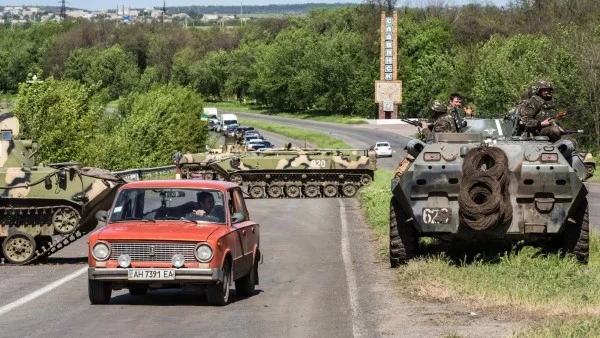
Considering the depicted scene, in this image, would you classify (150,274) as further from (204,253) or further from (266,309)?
(266,309)

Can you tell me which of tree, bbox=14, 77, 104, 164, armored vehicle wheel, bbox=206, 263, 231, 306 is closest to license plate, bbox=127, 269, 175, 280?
armored vehicle wheel, bbox=206, 263, 231, 306

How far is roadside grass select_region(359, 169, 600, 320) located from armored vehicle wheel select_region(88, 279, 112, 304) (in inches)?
143

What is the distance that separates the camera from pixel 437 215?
56.3ft

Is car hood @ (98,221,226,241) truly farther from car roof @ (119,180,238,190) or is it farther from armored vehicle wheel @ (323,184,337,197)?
armored vehicle wheel @ (323,184,337,197)

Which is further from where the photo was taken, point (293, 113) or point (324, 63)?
point (293, 113)

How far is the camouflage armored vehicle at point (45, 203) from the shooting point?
68.2ft

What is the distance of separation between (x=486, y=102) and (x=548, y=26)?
1866cm

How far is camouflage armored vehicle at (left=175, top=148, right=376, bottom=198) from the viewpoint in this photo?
152 feet

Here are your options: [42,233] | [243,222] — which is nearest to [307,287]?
[243,222]

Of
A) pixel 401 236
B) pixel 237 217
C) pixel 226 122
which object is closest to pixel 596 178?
pixel 401 236

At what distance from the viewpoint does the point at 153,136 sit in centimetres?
7656

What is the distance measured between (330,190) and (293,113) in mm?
90316

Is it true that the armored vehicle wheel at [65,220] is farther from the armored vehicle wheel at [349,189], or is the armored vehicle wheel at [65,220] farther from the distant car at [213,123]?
the distant car at [213,123]

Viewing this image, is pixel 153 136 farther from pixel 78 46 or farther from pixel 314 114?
pixel 78 46
